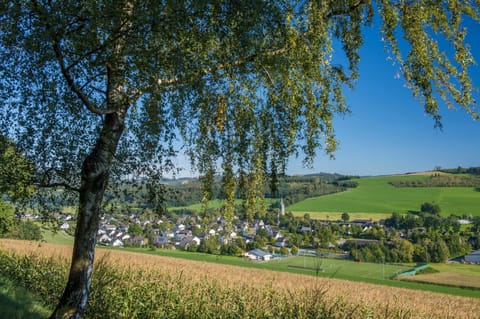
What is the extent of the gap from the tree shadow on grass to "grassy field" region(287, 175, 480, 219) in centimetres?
8815

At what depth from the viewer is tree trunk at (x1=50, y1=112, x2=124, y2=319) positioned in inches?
304

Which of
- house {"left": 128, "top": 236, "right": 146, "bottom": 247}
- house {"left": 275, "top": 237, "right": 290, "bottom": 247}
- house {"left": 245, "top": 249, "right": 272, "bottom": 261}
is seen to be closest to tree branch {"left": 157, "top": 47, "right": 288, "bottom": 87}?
house {"left": 128, "top": 236, "right": 146, "bottom": 247}

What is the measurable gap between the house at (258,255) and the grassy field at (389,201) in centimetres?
3333

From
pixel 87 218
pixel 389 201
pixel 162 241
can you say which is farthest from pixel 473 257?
pixel 87 218

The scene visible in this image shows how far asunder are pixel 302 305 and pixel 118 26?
7.70 m

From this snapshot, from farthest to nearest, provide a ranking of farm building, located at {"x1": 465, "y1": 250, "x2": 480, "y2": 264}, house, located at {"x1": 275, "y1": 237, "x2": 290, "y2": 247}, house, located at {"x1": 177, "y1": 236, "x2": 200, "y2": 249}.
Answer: house, located at {"x1": 275, "y1": 237, "x2": 290, "y2": 247}, farm building, located at {"x1": 465, "y1": 250, "x2": 480, "y2": 264}, house, located at {"x1": 177, "y1": 236, "x2": 200, "y2": 249}

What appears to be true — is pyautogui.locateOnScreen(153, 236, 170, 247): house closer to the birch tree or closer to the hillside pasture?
the hillside pasture

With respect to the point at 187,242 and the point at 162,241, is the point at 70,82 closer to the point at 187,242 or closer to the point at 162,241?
the point at 187,242

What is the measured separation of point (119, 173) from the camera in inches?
299

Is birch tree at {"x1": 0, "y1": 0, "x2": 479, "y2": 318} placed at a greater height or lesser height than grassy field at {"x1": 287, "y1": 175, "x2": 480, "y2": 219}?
greater

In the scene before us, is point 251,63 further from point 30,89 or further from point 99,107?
point 30,89

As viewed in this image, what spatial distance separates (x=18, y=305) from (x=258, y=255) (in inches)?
2178

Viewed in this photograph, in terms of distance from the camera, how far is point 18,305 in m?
10.7

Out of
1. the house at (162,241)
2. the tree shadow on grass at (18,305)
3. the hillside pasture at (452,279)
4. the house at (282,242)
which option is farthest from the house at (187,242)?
the tree shadow on grass at (18,305)
